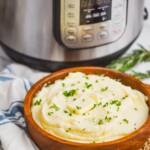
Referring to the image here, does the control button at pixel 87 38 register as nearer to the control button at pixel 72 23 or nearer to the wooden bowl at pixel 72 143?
the control button at pixel 72 23

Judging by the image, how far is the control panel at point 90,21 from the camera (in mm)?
806

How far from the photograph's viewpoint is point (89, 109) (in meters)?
0.68

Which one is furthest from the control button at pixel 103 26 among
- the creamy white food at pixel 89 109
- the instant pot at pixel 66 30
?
the creamy white food at pixel 89 109

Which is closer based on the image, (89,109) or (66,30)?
(89,109)

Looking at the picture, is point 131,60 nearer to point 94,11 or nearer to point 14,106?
point 94,11

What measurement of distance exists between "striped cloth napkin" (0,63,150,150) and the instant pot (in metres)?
0.02

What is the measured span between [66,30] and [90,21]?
45mm

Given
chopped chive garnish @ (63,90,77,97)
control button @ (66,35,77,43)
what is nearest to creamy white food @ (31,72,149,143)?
chopped chive garnish @ (63,90,77,97)

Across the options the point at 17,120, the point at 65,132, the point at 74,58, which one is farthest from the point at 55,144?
the point at 74,58

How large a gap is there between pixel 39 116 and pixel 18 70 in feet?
0.77

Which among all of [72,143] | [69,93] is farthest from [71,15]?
[72,143]

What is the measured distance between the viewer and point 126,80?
2.49 ft

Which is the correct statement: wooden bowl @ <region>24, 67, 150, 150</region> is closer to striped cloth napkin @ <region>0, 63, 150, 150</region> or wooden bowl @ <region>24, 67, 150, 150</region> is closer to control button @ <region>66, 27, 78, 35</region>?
striped cloth napkin @ <region>0, 63, 150, 150</region>

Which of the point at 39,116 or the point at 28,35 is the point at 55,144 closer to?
the point at 39,116
